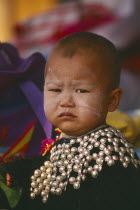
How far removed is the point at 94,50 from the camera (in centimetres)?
72

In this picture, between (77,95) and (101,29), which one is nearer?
(77,95)

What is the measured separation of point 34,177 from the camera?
76 cm

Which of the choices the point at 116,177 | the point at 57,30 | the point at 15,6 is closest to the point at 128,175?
the point at 116,177

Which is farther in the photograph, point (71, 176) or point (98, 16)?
point (98, 16)

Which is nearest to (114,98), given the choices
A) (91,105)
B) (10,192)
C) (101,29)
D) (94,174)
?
(91,105)

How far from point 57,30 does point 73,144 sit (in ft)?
5.45

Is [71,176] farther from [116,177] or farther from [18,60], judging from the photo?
[18,60]

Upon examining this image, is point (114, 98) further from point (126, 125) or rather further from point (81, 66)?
point (126, 125)

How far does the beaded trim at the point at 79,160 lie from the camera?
27.0 inches

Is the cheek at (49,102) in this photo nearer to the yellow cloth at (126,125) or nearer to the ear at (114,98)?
the ear at (114,98)

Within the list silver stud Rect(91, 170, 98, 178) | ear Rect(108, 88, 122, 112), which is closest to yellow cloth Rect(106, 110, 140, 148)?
ear Rect(108, 88, 122, 112)

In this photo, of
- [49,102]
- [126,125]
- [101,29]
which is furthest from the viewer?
[101,29]

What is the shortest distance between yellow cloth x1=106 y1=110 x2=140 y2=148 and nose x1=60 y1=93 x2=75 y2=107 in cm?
32

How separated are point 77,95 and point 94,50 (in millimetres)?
87
